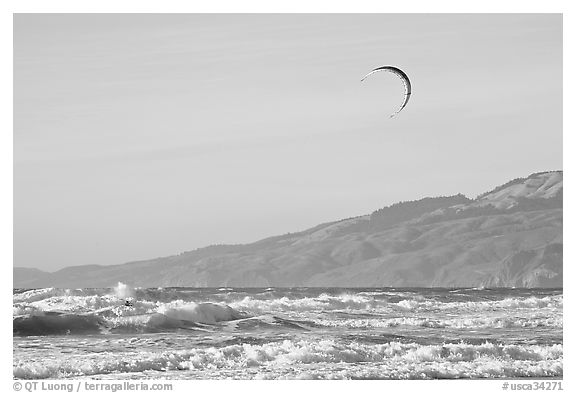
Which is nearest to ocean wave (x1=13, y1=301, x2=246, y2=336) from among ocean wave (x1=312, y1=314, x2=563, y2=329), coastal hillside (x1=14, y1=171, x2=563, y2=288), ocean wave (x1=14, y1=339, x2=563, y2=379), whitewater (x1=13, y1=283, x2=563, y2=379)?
whitewater (x1=13, y1=283, x2=563, y2=379)

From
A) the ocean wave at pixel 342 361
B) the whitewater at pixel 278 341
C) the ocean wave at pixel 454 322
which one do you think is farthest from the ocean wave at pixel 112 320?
the ocean wave at pixel 342 361

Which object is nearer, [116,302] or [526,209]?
[116,302]

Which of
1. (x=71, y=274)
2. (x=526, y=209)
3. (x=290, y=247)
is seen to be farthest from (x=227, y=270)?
(x=526, y=209)

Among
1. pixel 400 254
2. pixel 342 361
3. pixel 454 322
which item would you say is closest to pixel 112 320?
pixel 342 361

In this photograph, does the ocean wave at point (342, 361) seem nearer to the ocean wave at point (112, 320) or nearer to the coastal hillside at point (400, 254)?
the ocean wave at point (112, 320)

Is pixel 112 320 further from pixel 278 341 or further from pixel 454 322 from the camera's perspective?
pixel 454 322
